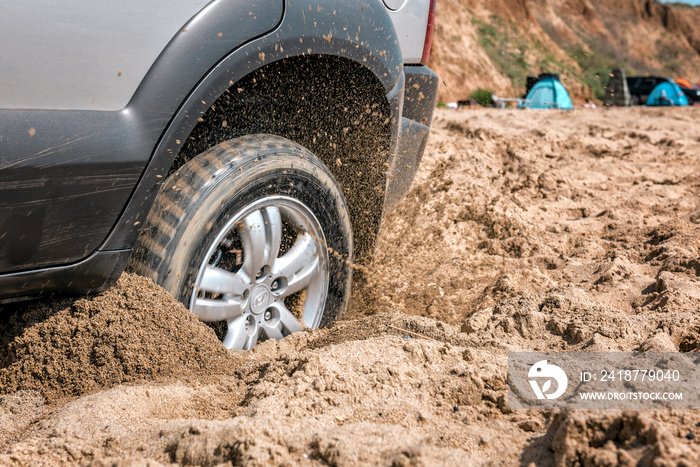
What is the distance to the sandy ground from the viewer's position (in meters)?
1.24

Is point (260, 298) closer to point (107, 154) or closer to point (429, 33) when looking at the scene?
point (107, 154)

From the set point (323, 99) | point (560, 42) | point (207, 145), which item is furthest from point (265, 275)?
point (560, 42)

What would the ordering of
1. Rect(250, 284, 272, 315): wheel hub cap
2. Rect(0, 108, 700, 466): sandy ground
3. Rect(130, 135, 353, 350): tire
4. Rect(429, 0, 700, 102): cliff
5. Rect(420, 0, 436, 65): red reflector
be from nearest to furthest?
1. Rect(0, 108, 700, 466): sandy ground
2. Rect(130, 135, 353, 350): tire
3. Rect(250, 284, 272, 315): wheel hub cap
4. Rect(420, 0, 436, 65): red reflector
5. Rect(429, 0, 700, 102): cliff

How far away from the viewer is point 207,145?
1870 millimetres

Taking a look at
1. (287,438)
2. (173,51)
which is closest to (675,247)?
(287,438)

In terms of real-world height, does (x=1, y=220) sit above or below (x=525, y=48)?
below

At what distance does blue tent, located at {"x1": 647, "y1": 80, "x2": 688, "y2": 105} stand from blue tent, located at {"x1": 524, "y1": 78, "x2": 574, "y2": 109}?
168 inches

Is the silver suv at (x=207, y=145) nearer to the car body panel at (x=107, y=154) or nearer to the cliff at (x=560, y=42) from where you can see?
the car body panel at (x=107, y=154)

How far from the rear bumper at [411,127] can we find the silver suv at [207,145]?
0.02 meters

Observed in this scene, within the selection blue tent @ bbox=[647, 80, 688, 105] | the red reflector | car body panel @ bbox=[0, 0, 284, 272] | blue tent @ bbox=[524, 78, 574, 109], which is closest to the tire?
car body panel @ bbox=[0, 0, 284, 272]

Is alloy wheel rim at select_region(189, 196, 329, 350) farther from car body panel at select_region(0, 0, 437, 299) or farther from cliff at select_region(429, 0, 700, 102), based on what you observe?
cliff at select_region(429, 0, 700, 102)

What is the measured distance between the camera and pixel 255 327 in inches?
80.5

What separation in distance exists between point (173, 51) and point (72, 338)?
0.90 meters

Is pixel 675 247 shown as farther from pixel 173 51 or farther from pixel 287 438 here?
pixel 173 51
